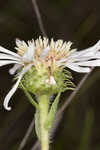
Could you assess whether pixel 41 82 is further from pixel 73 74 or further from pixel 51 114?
pixel 73 74

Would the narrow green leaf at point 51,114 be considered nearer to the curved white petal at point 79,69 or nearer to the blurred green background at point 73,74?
the curved white petal at point 79,69

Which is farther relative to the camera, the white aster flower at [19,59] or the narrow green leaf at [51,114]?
the narrow green leaf at [51,114]

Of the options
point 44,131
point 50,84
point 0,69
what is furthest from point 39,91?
point 0,69

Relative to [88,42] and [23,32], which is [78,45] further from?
[23,32]

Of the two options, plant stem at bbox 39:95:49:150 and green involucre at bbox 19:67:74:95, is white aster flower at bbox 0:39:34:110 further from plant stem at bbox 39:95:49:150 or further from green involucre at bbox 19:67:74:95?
plant stem at bbox 39:95:49:150

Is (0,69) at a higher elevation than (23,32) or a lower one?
lower

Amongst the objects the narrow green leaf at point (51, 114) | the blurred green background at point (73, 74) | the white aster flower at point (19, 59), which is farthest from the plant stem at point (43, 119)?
the blurred green background at point (73, 74)
